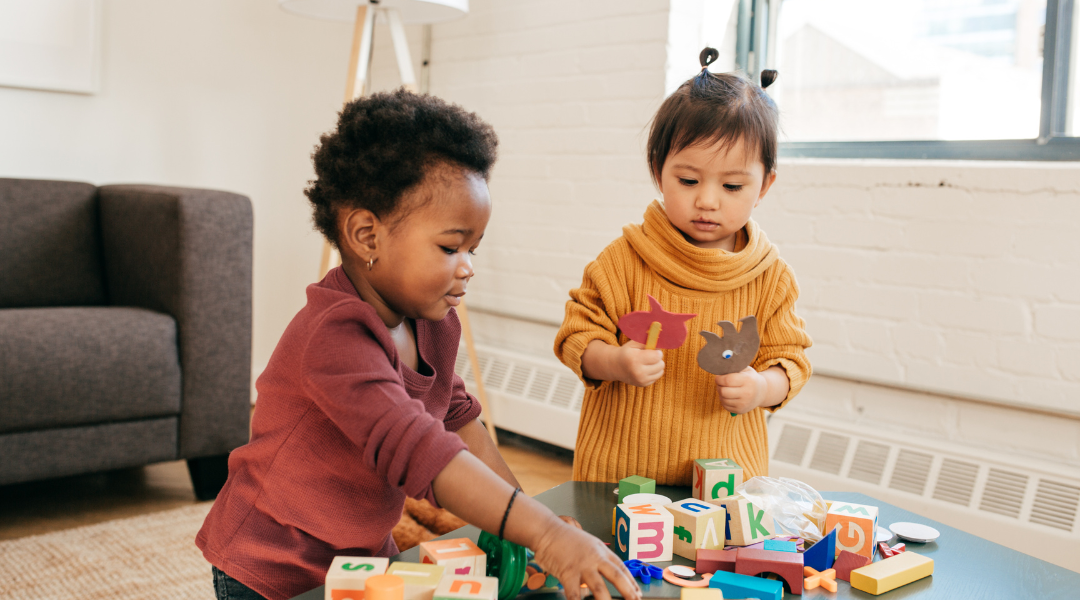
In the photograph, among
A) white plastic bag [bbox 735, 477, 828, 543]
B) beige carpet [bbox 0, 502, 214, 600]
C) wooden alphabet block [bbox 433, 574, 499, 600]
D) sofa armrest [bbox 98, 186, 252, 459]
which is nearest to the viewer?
wooden alphabet block [bbox 433, 574, 499, 600]

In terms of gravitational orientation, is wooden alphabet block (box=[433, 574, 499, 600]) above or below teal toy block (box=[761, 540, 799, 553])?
above

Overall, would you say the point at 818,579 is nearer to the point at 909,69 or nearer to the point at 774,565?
the point at 774,565

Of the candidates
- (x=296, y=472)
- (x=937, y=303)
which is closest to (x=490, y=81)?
(x=937, y=303)

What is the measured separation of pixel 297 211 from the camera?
126 inches

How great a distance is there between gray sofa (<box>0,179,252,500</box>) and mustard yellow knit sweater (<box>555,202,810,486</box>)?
1162 millimetres

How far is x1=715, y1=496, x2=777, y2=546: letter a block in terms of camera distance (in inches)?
33.7

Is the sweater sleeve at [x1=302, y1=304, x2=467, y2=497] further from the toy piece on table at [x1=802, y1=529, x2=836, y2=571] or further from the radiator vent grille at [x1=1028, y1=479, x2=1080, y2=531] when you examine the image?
the radiator vent grille at [x1=1028, y1=479, x2=1080, y2=531]

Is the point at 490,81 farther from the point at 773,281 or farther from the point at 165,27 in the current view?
the point at 773,281

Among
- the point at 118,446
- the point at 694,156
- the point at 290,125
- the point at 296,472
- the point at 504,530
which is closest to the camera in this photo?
the point at 504,530

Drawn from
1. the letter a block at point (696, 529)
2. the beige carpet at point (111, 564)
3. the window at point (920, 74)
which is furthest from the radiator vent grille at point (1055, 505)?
the beige carpet at point (111, 564)

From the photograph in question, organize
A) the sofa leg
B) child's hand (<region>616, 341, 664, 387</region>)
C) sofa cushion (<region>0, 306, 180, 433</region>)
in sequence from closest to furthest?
child's hand (<region>616, 341, 664, 387</region>)
sofa cushion (<region>0, 306, 180, 433</region>)
the sofa leg

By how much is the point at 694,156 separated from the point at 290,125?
2.36m

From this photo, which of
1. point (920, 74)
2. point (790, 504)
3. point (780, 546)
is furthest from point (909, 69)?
point (780, 546)

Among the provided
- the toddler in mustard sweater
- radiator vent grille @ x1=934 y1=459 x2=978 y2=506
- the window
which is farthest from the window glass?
the toddler in mustard sweater
